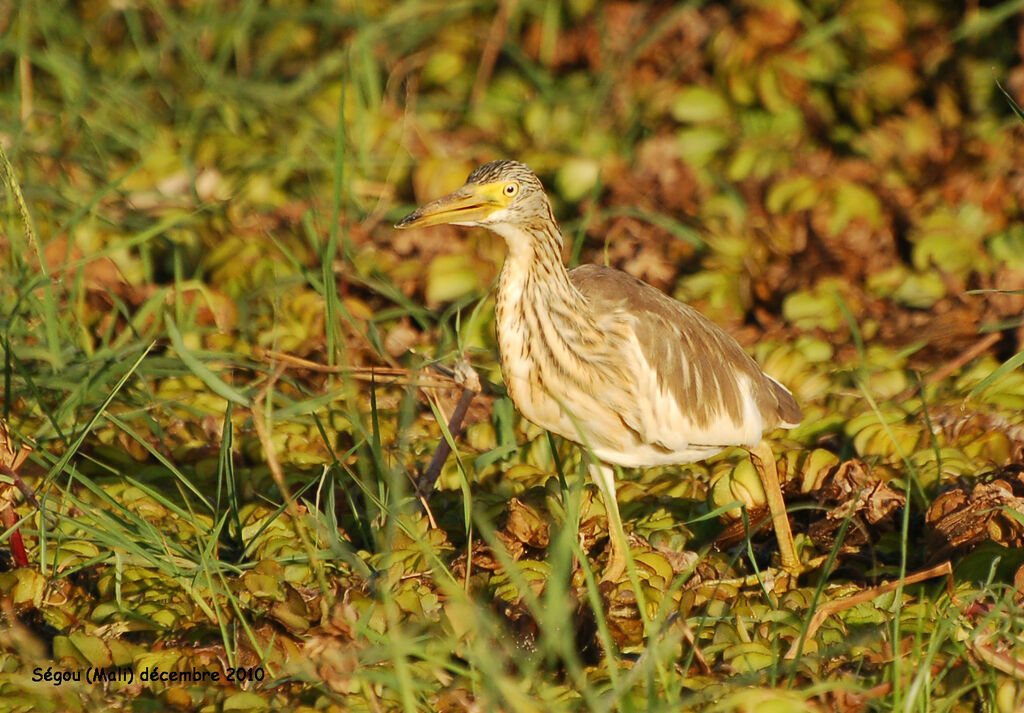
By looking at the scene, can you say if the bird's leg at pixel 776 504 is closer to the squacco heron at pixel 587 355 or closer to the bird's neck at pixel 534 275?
the squacco heron at pixel 587 355

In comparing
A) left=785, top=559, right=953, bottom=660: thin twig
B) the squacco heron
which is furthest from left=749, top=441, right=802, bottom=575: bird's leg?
left=785, top=559, right=953, bottom=660: thin twig

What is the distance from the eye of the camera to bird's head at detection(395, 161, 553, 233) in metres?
3.65

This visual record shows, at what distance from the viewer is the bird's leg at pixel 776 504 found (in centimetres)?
390

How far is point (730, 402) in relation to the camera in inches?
154

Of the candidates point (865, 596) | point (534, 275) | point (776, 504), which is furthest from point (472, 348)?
point (865, 596)

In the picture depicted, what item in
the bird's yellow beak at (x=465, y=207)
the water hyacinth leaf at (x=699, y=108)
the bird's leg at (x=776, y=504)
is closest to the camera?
the bird's yellow beak at (x=465, y=207)

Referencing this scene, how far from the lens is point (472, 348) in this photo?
172 inches

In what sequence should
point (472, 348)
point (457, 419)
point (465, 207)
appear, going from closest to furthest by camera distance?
point (465, 207) → point (457, 419) → point (472, 348)

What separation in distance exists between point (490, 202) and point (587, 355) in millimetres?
521

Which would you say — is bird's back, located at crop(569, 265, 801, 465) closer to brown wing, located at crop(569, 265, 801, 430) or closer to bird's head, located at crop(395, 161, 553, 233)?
brown wing, located at crop(569, 265, 801, 430)

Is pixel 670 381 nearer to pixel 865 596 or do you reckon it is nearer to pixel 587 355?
pixel 587 355

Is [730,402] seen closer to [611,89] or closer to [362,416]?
[362,416]

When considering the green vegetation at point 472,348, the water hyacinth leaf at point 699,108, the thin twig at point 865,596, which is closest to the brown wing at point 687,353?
the green vegetation at point 472,348

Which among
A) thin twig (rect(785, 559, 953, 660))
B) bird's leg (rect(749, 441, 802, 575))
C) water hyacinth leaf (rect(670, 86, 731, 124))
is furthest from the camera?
water hyacinth leaf (rect(670, 86, 731, 124))
